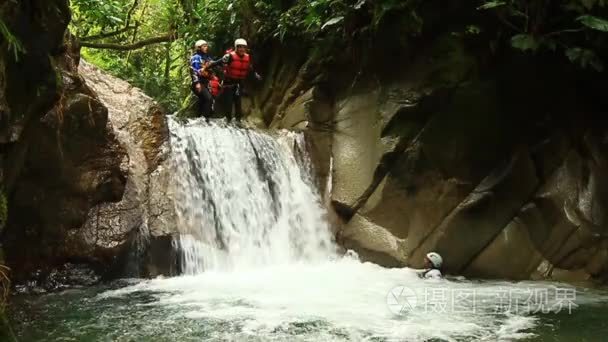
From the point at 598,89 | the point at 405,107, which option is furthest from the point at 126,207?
the point at 598,89

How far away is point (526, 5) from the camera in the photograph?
8.00m

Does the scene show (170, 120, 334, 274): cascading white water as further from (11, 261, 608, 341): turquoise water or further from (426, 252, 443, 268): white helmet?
(426, 252, 443, 268): white helmet

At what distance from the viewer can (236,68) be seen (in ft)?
36.6

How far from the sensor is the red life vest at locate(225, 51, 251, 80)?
36.3 ft

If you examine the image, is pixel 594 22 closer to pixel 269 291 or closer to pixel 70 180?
pixel 269 291

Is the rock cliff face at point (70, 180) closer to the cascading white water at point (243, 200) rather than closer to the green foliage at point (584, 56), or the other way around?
the cascading white water at point (243, 200)

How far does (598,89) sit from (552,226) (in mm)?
2321

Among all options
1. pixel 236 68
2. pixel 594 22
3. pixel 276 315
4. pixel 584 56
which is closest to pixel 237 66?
pixel 236 68

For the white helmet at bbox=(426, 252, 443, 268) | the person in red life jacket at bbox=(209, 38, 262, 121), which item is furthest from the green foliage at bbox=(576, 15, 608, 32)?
the person in red life jacket at bbox=(209, 38, 262, 121)

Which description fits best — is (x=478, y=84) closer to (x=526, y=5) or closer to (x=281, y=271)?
(x=526, y=5)

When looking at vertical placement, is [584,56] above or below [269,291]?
above

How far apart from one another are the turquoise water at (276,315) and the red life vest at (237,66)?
5082 mm

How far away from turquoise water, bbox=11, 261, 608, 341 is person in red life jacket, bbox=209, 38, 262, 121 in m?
5.07

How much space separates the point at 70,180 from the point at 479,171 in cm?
571
